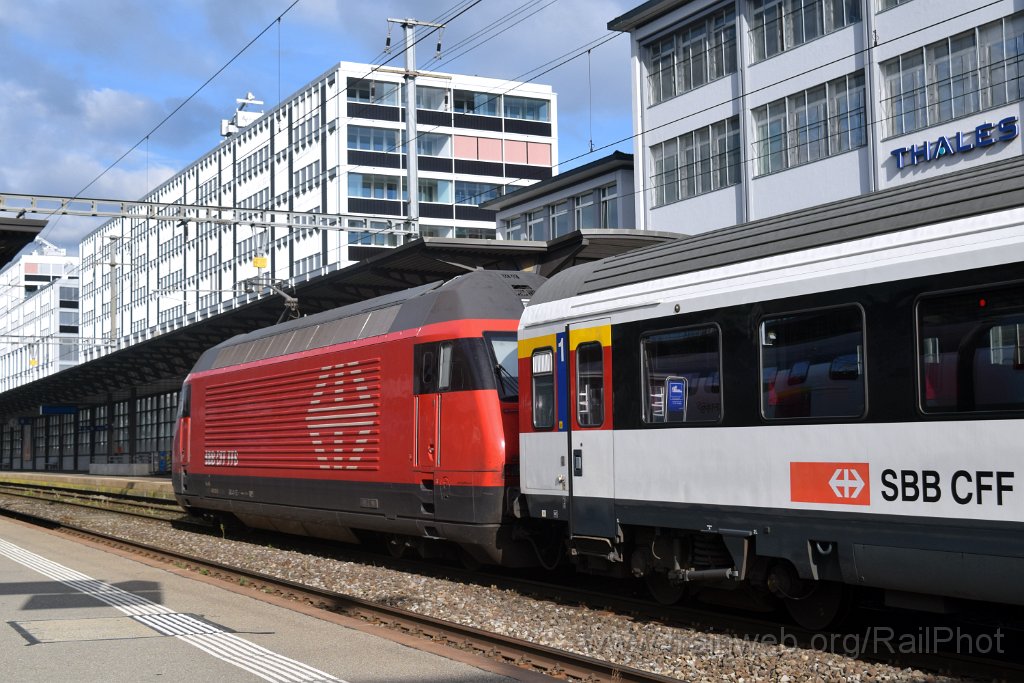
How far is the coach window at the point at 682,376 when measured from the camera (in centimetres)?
979

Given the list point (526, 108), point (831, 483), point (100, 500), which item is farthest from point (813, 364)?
point (526, 108)

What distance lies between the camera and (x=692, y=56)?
111 ft

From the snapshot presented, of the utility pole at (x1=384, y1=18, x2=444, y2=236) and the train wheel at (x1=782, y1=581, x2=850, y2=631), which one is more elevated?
the utility pole at (x1=384, y1=18, x2=444, y2=236)

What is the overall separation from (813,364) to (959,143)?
18.9m

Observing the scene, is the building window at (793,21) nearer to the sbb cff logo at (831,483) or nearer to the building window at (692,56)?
the building window at (692,56)

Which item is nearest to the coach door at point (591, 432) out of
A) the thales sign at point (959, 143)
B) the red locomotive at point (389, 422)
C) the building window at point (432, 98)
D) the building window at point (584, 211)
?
the red locomotive at point (389, 422)

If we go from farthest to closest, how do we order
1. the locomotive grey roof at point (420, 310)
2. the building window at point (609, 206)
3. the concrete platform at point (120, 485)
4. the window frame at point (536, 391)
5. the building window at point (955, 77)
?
the building window at point (609, 206)
the concrete platform at point (120, 485)
the building window at point (955, 77)
the locomotive grey roof at point (420, 310)
the window frame at point (536, 391)

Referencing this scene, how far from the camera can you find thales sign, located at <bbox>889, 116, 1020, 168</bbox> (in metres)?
24.3

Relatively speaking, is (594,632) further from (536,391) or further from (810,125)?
(810,125)

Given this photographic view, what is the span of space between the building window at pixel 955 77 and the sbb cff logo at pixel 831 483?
60.9 ft

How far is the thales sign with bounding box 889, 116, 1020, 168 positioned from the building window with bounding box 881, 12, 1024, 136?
1.51 feet

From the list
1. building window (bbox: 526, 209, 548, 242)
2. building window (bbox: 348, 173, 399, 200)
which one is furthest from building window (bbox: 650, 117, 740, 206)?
building window (bbox: 348, 173, 399, 200)

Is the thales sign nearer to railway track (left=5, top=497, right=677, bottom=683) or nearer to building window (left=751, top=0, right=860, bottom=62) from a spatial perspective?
building window (left=751, top=0, right=860, bottom=62)

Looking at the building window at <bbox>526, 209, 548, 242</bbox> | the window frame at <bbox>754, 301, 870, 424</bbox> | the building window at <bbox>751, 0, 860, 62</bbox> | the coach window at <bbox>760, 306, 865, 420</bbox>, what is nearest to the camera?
the window frame at <bbox>754, 301, 870, 424</bbox>
